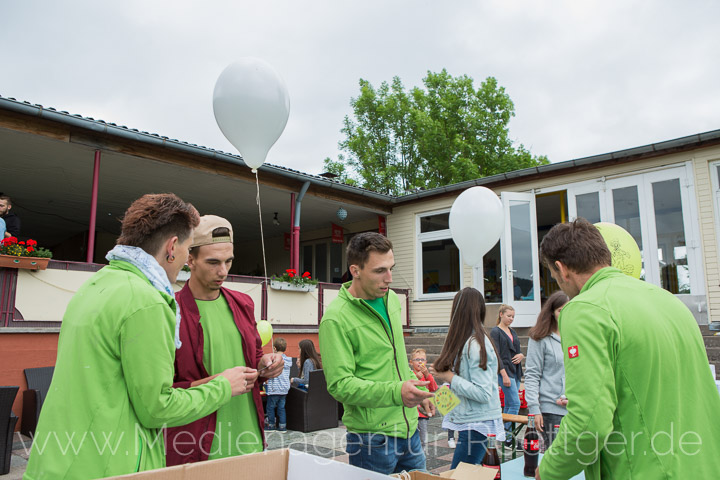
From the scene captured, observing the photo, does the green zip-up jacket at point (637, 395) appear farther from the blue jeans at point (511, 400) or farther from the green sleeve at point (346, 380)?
the blue jeans at point (511, 400)

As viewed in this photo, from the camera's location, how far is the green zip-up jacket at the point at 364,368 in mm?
2117

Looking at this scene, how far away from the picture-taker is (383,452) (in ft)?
7.29

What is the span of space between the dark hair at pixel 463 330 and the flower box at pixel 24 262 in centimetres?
610

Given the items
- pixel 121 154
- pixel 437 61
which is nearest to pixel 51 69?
pixel 121 154

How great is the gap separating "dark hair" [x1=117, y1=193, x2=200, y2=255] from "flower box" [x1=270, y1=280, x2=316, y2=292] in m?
8.60

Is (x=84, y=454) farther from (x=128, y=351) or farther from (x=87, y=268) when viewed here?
(x=87, y=268)

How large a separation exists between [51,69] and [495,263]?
1819 centimetres

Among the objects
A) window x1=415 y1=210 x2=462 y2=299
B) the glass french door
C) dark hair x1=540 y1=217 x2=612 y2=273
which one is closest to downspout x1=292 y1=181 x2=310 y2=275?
window x1=415 y1=210 x2=462 y2=299

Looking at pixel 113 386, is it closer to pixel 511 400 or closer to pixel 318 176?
pixel 511 400

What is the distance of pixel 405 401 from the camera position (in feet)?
6.86

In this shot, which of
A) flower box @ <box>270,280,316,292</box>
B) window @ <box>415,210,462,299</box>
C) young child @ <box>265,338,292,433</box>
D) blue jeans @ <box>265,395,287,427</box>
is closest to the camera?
young child @ <box>265,338,292,433</box>

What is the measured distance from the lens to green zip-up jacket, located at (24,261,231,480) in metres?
1.33

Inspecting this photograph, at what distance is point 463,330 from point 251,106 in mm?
2440

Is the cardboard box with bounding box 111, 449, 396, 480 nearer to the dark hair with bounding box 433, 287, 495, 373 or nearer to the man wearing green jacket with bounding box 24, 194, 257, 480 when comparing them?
the man wearing green jacket with bounding box 24, 194, 257, 480
